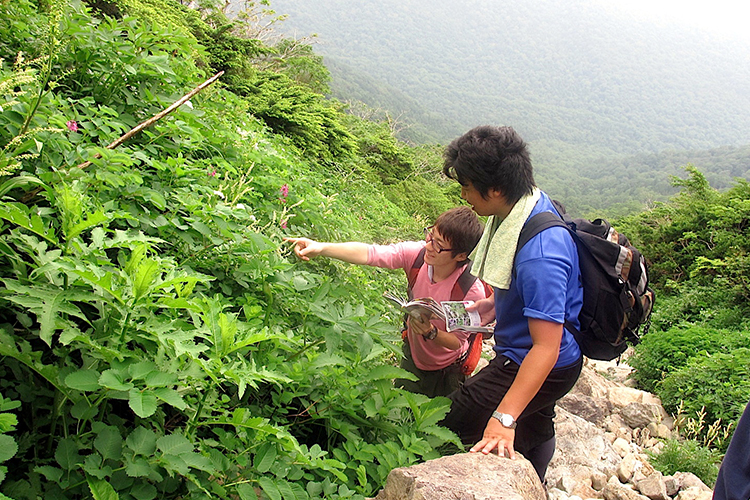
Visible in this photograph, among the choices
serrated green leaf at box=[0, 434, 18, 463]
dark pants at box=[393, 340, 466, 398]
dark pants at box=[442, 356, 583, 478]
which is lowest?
dark pants at box=[393, 340, 466, 398]

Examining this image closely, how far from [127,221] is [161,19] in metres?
6.69

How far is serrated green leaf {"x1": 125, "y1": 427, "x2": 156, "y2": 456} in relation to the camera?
136 centimetres

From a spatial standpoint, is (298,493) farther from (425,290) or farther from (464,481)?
(425,290)

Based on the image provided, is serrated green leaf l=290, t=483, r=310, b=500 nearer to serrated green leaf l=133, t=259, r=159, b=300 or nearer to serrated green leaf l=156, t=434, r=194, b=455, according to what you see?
serrated green leaf l=156, t=434, r=194, b=455

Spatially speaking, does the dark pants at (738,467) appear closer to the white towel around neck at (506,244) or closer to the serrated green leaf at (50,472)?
the white towel around neck at (506,244)

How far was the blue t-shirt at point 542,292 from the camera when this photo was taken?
6.83ft

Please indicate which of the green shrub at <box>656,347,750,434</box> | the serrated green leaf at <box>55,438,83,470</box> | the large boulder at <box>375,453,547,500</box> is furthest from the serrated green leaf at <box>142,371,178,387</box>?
the green shrub at <box>656,347,750,434</box>

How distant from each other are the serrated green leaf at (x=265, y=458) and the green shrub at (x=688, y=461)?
4.98m

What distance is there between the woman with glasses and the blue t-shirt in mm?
443

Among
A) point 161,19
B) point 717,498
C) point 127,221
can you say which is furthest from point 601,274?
point 161,19

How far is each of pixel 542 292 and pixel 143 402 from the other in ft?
5.05

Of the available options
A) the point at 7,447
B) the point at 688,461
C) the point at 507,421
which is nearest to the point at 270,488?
the point at 7,447

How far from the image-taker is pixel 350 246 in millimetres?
2898

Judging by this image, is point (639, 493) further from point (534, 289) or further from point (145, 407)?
point (145, 407)
